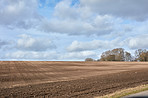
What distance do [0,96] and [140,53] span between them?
113 metres

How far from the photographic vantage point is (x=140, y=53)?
11644cm

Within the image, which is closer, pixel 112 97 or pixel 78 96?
pixel 112 97

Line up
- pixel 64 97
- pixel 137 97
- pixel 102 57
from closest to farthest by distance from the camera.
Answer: pixel 137 97 → pixel 64 97 → pixel 102 57

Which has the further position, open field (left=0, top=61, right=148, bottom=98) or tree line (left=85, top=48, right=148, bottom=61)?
tree line (left=85, top=48, right=148, bottom=61)

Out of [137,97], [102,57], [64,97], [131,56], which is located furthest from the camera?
[131,56]

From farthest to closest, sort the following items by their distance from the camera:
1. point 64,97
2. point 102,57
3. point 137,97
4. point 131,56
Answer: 1. point 131,56
2. point 102,57
3. point 64,97
4. point 137,97

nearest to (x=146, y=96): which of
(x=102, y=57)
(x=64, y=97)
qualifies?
(x=64, y=97)

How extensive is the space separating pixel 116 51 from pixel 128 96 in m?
106

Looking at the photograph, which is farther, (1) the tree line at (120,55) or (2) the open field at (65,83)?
(1) the tree line at (120,55)

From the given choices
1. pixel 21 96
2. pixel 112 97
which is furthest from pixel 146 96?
pixel 21 96

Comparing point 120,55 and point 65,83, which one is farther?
point 120,55

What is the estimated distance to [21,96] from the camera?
1299cm

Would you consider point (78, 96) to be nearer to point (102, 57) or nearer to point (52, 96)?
point (52, 96)

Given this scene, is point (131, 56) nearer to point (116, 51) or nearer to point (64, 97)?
point (116, 51)
